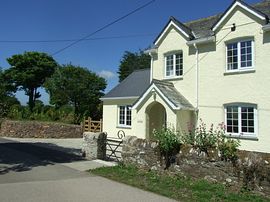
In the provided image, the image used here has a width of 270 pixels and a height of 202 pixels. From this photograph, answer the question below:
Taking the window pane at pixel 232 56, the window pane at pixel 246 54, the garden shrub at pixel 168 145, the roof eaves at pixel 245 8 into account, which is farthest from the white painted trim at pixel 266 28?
the garden shrub at pixel 168 145

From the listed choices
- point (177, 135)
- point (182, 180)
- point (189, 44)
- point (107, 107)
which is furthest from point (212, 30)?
point (107, 107)

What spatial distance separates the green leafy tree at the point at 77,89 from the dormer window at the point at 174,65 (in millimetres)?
15627

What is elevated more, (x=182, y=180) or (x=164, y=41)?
(x=164, y=41)

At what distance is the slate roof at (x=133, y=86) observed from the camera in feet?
84.0

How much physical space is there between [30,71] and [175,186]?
39.2 m

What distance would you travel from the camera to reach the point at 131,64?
66125 millimetres

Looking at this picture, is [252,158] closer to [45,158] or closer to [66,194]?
[66,194]

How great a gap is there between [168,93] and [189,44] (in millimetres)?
3165

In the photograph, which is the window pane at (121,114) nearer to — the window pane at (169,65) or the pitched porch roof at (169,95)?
the pitched porch roof at (169,95)

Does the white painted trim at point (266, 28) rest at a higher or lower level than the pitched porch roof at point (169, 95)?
higher

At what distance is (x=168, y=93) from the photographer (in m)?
18.9

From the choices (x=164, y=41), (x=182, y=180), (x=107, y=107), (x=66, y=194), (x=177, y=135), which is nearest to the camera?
(x=66, y=194)

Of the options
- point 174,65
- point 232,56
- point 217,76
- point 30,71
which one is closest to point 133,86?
point 174,65

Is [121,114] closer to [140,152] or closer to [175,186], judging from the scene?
[140,152]
